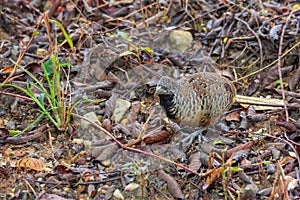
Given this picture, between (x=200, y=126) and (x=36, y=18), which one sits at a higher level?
(x=36, y=18)

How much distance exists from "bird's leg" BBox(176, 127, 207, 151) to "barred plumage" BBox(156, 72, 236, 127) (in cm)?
12

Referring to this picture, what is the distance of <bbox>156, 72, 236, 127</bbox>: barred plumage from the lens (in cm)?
485

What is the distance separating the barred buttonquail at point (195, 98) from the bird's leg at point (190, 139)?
→ 0.11 meters

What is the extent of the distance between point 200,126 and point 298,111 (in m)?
1.02

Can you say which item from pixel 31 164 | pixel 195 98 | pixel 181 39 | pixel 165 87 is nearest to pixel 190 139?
pixel 195 98

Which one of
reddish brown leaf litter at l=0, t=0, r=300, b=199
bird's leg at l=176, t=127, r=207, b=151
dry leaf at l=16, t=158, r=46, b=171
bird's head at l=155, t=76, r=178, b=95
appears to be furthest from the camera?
bird's leg at l=176, t=127, r=207, b=151

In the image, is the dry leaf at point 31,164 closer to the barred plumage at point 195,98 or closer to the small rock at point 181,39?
the barred plumage at point 195,98

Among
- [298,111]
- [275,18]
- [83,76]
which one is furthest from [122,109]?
[275,18]

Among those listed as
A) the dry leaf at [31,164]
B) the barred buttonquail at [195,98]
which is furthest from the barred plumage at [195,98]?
the dry leaf at [31,164]

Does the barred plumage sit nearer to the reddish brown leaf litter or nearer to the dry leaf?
the reddish brown leaf litter

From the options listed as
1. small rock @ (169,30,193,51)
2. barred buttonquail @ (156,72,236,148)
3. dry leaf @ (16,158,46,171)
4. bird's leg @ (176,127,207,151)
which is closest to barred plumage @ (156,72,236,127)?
barred buttonquail @ (156,72,236,148)

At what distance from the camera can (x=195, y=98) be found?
4.90m

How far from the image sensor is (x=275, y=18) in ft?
21.2

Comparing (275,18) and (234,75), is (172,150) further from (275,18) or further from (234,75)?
(275,18)
